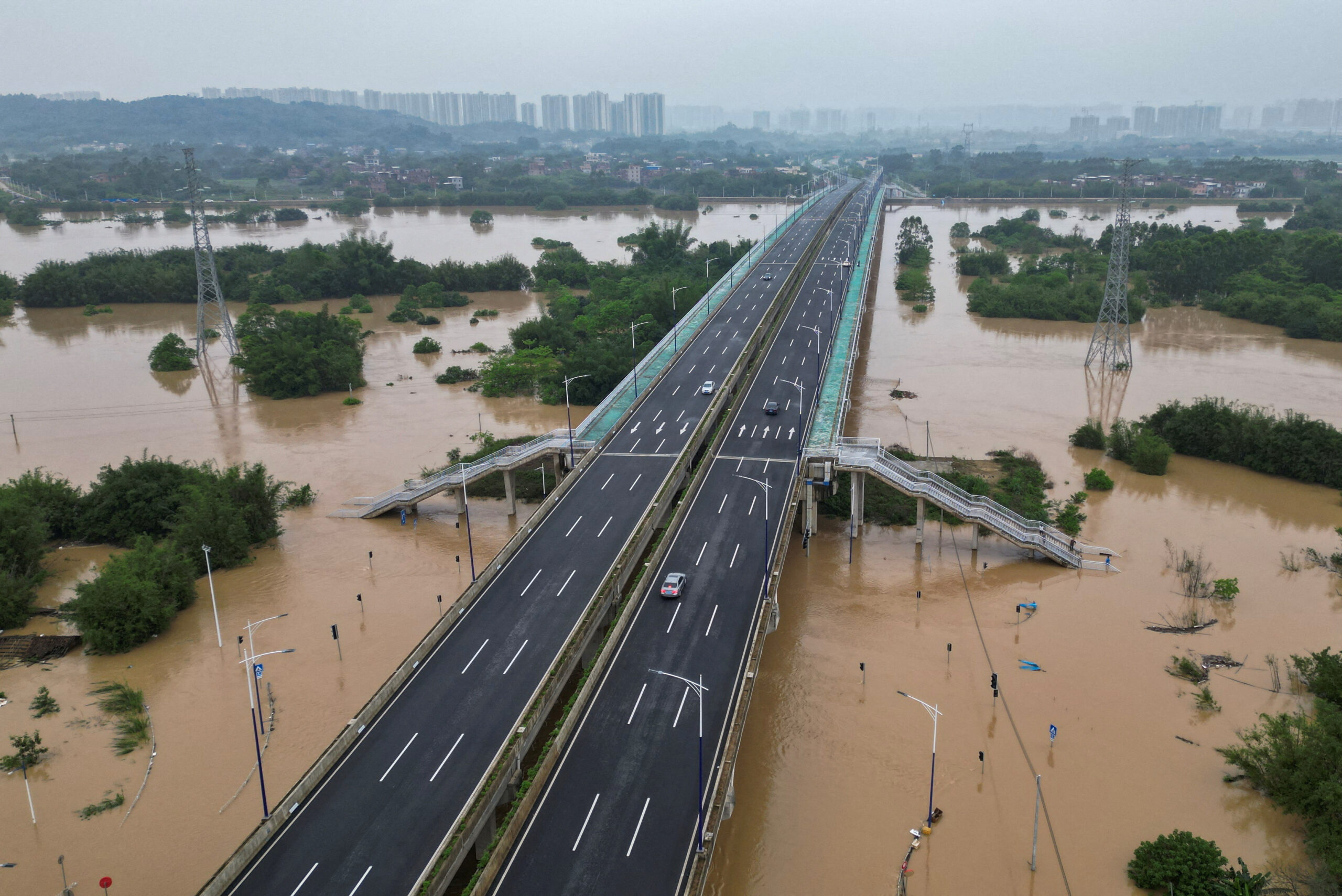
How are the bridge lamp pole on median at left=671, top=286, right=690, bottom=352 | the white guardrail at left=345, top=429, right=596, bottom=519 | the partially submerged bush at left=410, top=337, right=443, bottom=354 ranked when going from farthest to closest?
the partially submerged bush at left=410, top=337, right=443, bottom=354 → the bridge lamp pole on median at left=671, top=286, right=690, bottom=352 → the white guardrail at left=345, top=429, right=596, bottom=519

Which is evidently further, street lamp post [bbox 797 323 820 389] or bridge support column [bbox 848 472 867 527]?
street lamp post [bbox 797 323 820 389]

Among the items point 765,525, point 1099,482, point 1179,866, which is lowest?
point 1179,866

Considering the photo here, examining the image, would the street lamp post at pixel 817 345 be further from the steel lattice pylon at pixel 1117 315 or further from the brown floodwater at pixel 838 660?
the steel lattice pylon at pixel 1117 315

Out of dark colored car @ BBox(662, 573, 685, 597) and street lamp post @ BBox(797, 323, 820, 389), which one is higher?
street lamp post @ BBox(797, 323, 820, 389)

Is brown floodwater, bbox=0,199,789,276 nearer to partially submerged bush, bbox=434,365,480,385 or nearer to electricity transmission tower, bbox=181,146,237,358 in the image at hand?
electricity transmission tower, bbox=181,146,237,358

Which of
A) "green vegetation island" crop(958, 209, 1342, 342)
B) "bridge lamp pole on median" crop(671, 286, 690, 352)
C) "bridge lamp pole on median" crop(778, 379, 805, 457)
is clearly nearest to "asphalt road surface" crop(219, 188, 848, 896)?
"bridge lamp pole on median" crop(778, 379, 805, 457)

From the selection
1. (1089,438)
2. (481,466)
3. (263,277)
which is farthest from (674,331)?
(263,277)

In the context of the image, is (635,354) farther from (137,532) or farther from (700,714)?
(700,714)

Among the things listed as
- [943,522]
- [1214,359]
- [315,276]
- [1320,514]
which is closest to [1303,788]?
[943,522]
